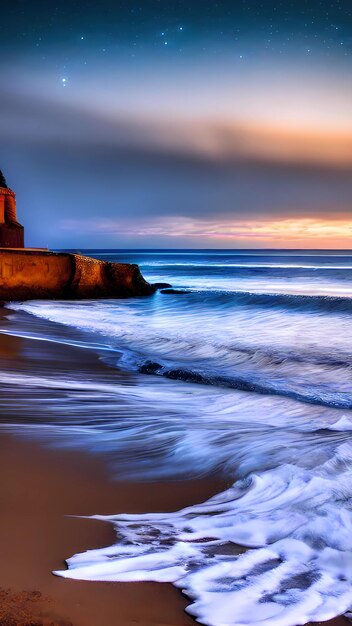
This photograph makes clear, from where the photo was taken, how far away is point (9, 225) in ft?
55.4

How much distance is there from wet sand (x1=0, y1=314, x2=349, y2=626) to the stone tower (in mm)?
14469

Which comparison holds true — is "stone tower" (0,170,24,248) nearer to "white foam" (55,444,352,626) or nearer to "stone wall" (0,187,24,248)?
"stone wall" (0,187,24,248)

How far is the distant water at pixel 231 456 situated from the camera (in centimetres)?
164

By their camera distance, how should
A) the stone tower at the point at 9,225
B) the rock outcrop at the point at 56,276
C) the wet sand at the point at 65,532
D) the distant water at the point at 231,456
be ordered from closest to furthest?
the wet sand at the point at 65,532 → the distant water at the point at 231,456 → the rock outcrop at the point at 56,276 → the stone tower at the point at 9,225

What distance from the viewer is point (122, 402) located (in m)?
4.17

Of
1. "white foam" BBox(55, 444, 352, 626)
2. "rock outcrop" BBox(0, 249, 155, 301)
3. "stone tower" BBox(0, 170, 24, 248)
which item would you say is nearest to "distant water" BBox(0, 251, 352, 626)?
"white foam" BBox(55, 444, 352, 626)

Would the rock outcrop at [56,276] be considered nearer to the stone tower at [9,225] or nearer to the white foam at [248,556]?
the stone tower at [9,225]

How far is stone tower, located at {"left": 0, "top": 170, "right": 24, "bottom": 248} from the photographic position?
1645 centimetres

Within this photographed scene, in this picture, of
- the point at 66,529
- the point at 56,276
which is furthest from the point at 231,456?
the point at 56,276

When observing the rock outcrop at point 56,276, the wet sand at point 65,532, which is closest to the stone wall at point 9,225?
the rock outcrop at point 56,276

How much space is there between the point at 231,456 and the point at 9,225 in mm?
15523

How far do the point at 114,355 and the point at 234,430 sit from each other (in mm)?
3380

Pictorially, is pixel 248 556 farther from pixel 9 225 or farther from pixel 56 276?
pixel 9 225

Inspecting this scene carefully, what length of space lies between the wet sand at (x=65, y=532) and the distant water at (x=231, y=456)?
77 mm
